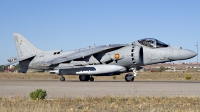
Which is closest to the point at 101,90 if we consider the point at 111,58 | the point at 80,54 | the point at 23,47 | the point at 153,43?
the point at 153,43

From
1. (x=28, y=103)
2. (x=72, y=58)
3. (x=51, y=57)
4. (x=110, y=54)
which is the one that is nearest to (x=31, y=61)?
(x=51, y=57)

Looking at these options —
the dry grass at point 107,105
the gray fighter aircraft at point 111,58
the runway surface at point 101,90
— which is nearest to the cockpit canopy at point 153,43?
the gray fighter aircraft at point 111,58

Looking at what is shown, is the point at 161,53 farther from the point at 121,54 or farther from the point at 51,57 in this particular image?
the point at 51,57

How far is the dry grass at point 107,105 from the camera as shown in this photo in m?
9.72

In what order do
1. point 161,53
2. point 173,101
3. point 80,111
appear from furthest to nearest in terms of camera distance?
point 161,53
point 173,101
point 80,111

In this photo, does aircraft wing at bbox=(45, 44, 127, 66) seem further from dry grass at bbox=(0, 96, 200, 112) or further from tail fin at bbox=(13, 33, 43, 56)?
dry grass at bbox=(0, 96, 200, 112)

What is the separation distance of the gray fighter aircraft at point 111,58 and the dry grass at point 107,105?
14.5m

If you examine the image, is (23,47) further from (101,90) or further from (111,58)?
(101,90)

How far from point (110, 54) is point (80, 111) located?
1888 centimetres

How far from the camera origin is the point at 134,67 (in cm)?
2816

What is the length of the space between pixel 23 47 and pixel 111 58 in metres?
8.48

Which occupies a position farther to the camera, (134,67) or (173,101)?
(134,67)

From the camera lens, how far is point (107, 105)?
1079 centimetres

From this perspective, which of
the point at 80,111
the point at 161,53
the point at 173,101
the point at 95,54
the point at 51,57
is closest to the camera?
the point at 80,111
